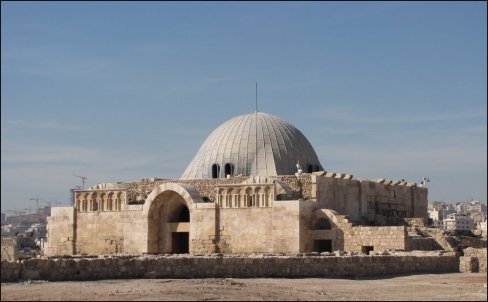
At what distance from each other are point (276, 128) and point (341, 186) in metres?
5.60

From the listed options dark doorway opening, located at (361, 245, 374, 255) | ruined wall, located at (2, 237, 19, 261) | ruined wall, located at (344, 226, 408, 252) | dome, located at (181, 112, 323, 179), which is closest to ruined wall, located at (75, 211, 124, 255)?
ruined wall, located at (2, 237, 19, 261)

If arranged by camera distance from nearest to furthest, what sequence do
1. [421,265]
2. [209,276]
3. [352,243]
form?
[209,276], [421,265], [352,243]

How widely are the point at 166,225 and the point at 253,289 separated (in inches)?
618

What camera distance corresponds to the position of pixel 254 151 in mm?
35375

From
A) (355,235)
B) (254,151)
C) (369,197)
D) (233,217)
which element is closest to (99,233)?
(233,217)

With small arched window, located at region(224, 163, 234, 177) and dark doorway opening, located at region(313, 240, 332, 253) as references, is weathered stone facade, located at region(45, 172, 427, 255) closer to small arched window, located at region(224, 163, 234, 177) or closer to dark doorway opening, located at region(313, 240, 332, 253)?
dark doorway opening, located at region(313, 240, 332, 253)

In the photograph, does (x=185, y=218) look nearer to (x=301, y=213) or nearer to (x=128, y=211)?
(x=128, y=211)

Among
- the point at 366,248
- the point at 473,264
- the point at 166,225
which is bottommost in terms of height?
the point at 473,264

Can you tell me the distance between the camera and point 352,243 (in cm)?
2883

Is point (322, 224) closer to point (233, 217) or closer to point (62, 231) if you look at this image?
point (233, 217)

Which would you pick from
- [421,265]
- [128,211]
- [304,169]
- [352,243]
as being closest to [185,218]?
[128,211]

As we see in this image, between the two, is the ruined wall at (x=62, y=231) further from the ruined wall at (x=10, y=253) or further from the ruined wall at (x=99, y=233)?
the ruined wall at (x=10, y=253)

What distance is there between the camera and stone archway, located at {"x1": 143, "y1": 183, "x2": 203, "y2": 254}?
31.6 meters

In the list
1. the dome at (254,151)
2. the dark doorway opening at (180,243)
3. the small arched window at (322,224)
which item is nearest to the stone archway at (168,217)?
the dark doorway opening at (180,243)
